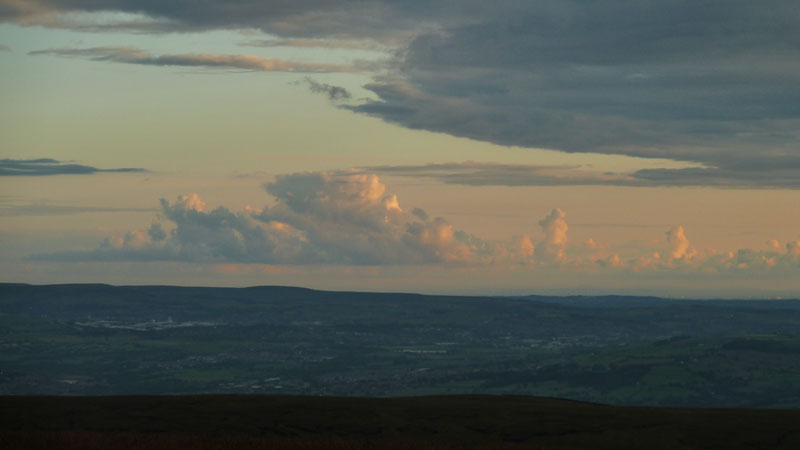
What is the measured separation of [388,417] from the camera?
6975cm

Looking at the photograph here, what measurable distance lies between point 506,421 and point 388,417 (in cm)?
855

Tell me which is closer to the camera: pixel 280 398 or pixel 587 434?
pixel 587 434

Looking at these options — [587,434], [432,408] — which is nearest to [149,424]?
[432,408]

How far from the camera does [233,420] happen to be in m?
67.8

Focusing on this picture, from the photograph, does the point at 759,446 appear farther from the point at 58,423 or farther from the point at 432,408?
the point at 58,423

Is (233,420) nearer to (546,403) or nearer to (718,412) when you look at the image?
(546,403)

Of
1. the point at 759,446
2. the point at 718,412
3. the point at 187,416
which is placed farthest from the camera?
the point at 718,412

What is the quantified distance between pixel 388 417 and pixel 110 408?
21.3 metres

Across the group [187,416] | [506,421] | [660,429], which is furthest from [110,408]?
[660,429]

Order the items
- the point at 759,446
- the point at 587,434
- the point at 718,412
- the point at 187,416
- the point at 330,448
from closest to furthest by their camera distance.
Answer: the point at 330,448, the point at 759,446, the point at 587,434, the point at 187,416, the point at 718,412

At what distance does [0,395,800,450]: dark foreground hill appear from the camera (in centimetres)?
6134

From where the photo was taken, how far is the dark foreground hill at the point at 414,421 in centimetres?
6134

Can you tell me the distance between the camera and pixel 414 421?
227ft

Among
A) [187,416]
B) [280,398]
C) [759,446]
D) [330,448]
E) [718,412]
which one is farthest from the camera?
[280,398]
